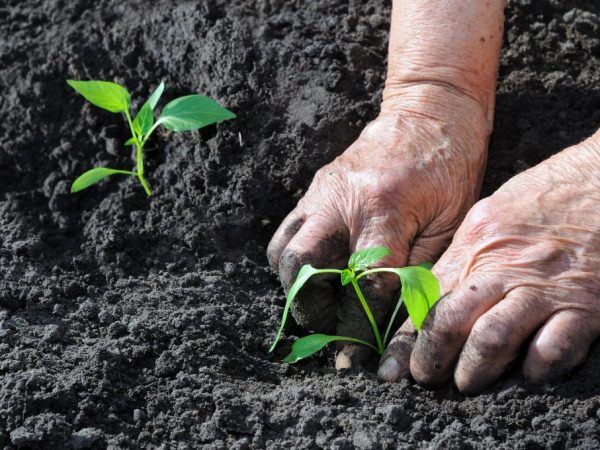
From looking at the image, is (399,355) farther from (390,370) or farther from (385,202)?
(385,202)

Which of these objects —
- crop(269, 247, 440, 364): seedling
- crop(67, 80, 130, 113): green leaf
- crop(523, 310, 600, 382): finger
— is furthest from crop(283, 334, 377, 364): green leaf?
crop(67, 80, 130, 113): green leaf

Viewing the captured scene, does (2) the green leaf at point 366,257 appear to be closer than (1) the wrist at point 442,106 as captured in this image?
Yes

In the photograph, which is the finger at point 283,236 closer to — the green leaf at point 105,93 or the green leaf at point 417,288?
the green leaf at point 417,288

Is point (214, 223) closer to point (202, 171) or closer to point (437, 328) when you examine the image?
point (202, 171)

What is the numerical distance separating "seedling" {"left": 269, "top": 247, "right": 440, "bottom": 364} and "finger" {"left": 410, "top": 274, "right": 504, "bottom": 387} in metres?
0.03

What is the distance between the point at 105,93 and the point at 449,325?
3.98 ft

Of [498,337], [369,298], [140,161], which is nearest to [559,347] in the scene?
[498,337]

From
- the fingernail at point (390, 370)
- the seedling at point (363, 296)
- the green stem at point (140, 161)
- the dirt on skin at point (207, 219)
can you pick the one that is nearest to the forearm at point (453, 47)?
the dirt on skin at point (207, 219)

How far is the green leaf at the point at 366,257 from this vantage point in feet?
6.46

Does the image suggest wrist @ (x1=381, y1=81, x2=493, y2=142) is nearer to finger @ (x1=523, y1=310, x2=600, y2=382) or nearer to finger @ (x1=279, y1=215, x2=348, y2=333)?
finger @ (x1=279, y1=215, x2=348, y2=333)

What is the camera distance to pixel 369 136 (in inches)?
96.1

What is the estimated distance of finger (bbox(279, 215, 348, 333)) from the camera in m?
2.17

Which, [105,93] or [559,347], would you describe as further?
[105,93]

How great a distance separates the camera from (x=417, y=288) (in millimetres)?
1892
